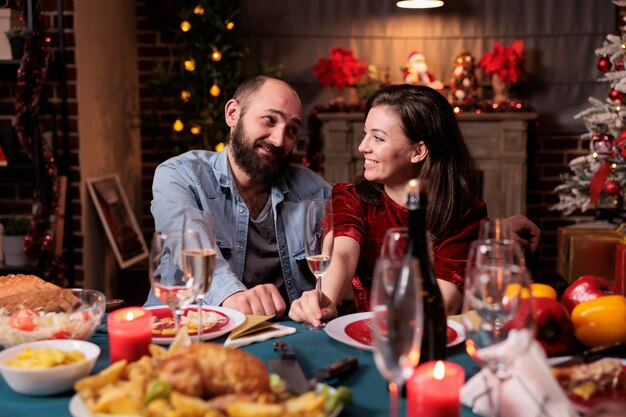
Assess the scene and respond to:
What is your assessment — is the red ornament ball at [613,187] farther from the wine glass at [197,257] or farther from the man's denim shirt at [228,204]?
the wine glass at [197,257]

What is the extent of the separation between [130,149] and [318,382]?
151 inches

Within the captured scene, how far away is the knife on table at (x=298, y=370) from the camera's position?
3.49 ft

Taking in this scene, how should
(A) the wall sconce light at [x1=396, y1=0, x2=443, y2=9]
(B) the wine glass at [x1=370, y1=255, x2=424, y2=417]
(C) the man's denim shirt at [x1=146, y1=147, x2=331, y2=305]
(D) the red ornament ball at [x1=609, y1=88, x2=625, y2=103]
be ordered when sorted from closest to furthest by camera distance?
(B) the wine glass at [x1=370, y1=255, x2=424, y2=417] < (C) the man's denim shirt at [x1=146, y1=147, x2=331, y2=305] < (D) the red ornament ball at [x1=609, y1=88, x2=625, y2=103] < (A) the wall sconce light at [x1=396, y1=0, x2=443, y2=9]

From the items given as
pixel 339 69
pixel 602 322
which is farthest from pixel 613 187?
pixel 602 322

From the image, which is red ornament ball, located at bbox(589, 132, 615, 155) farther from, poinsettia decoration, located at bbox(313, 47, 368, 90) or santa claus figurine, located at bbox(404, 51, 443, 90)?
poinsettia decoration, located at bbox(313, 47, 368, 90)

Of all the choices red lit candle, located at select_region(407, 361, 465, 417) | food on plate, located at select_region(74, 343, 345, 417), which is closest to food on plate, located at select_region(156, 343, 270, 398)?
food on plate, located at select_region(74, 343, 345, 417)

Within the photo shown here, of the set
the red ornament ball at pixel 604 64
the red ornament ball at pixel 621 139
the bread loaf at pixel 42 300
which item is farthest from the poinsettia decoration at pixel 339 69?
the bread loaf at pixel 42 300

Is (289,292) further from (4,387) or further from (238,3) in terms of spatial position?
(238,3)

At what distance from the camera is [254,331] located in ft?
4.71

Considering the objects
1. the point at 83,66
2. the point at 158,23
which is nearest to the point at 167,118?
A: the point at 158,23

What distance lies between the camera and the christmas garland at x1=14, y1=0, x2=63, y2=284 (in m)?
3.38

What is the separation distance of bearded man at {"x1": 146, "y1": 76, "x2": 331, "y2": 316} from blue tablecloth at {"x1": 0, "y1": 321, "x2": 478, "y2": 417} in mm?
747

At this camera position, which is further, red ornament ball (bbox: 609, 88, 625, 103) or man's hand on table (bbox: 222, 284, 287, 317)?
red ornament ball (bbox: 609, 88, 625, 103)

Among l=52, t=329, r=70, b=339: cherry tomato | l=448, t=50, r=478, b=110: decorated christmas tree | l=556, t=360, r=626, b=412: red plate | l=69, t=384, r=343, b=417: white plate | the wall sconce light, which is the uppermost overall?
the wall sconce light
